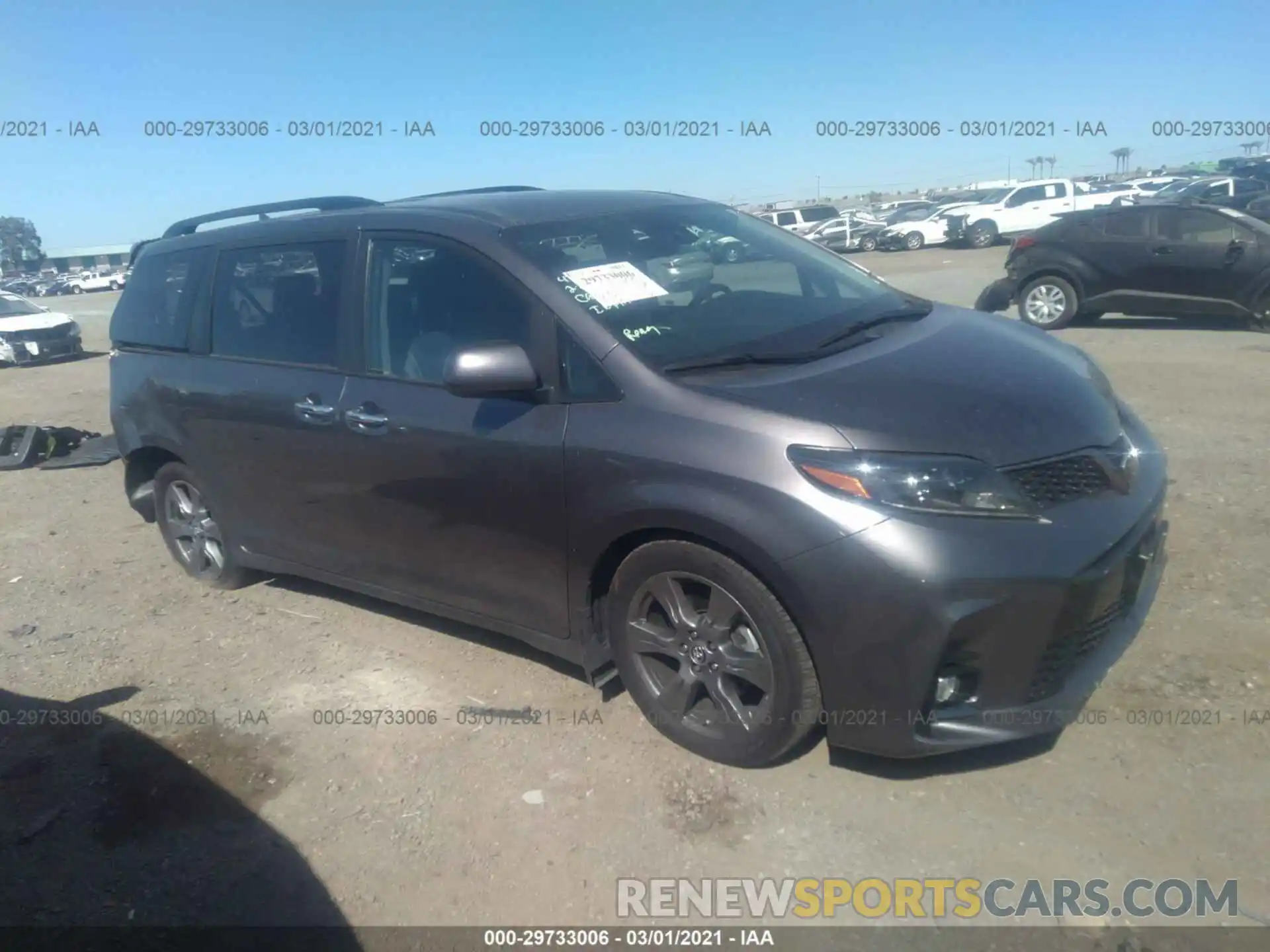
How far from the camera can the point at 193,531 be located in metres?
5.39

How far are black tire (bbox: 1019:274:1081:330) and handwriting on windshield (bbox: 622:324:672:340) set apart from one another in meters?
9.61

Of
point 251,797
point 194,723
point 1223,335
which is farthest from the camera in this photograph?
point 1223,335

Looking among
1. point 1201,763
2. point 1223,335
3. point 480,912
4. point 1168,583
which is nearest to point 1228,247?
point 1223,335

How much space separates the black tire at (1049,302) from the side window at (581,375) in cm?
984

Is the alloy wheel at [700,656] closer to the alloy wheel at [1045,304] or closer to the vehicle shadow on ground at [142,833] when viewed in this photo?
the vehicle shadow on ground at [142,833]

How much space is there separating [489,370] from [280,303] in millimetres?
1681

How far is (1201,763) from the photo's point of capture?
10.2 ft

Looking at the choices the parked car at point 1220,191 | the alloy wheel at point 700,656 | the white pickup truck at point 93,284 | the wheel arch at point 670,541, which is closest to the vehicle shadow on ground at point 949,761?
the alloy wheel at point 700,656

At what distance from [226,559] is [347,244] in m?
2.01

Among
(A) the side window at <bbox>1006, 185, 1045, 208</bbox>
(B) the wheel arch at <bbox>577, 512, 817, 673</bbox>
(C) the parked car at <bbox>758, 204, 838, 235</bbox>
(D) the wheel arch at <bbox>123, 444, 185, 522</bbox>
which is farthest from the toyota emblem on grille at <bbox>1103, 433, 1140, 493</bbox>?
(C) the parked car at <bbox>758, 204, 838, 235</bbox>

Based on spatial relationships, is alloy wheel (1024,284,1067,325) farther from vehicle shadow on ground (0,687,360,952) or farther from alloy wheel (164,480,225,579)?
vehicle shadow on ground (0,687,360,952)

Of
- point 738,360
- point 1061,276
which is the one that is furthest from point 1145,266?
point 738,360

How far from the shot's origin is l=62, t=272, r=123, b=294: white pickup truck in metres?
57.6

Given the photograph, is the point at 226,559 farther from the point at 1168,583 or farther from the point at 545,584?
the point at 1168,583
